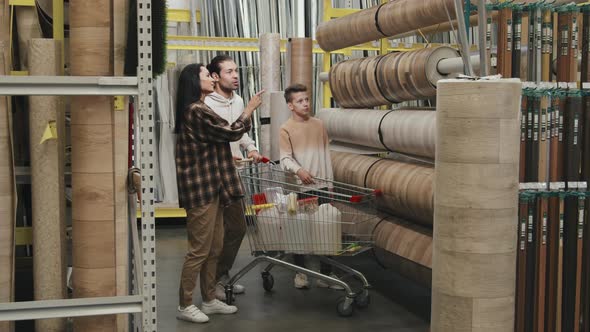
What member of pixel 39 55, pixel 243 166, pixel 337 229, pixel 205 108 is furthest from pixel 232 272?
pixel 39 55

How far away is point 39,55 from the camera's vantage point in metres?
3.39

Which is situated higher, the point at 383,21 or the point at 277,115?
the point at 383,21

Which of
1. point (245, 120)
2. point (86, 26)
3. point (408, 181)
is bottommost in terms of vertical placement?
point (408, 181)

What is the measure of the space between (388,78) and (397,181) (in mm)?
736

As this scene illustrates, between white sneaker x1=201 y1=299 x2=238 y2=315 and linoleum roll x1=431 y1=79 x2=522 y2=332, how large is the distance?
236 cm

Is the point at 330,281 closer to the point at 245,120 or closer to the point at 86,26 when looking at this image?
the point at 245,120

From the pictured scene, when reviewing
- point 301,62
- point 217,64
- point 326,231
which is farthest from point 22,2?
point 301,62

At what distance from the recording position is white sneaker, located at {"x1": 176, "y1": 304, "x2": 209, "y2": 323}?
5.07 m

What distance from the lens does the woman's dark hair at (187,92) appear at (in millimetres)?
4953

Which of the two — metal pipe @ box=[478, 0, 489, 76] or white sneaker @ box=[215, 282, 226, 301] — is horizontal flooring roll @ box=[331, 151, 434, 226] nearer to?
white sneaker @ box=[215, 282, 226, 301]

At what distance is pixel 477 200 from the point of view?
306 cm

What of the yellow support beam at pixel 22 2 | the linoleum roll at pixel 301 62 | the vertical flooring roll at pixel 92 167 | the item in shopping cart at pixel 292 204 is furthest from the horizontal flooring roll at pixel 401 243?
the yellow support beam at pixel 22 2

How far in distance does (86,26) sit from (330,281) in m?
2.67

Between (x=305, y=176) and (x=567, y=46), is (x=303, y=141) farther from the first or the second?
(x=567, y=46)
